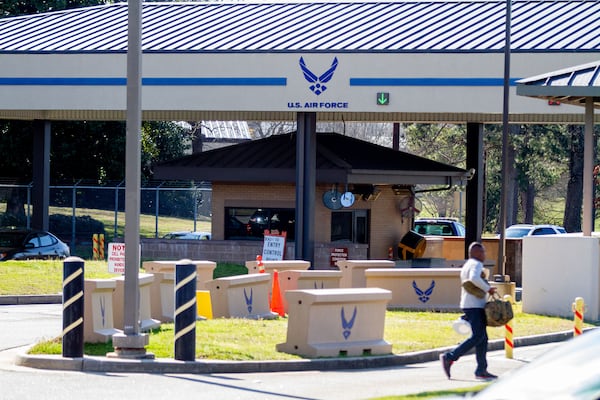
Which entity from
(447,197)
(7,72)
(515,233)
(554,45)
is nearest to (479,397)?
(554,45)

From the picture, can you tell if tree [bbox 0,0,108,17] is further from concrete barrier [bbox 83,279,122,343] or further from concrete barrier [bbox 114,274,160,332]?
concrete barrier [bbox 83,279,122,343]

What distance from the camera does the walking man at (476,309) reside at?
46.1ft

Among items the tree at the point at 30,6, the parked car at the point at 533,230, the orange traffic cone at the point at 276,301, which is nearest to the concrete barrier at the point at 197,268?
the orange traffic cone at the point at 276,301

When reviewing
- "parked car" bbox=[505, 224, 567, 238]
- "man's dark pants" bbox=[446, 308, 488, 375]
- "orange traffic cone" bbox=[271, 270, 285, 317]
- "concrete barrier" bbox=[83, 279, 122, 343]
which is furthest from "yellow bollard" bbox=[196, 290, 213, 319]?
"parked car" bbox=[505, 224, 567, 238]

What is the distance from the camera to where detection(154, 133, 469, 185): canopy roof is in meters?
35.3

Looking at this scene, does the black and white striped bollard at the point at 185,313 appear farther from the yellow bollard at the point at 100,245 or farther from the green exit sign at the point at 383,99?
the yellow bollard at the point at 100,245

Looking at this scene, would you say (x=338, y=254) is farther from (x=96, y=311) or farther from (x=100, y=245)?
(x=96, y=311)

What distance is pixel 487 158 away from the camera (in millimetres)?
59344

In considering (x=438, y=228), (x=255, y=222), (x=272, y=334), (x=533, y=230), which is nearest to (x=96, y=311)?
(x=272, y=334)

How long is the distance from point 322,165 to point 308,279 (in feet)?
43.9

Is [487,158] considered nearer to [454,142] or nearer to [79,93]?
[454,142]

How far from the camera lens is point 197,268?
2309 centimetres

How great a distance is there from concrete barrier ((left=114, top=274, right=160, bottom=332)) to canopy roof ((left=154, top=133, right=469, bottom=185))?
16715 mm

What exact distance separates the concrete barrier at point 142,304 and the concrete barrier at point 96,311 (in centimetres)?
58
